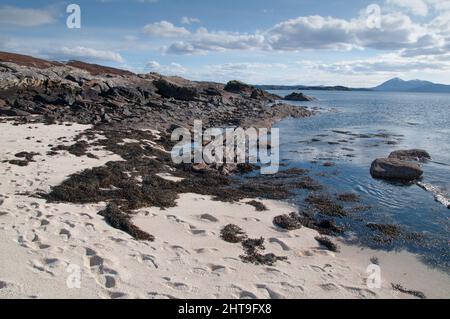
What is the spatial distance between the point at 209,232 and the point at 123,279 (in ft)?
11.3

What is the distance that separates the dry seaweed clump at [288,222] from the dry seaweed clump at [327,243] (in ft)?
2.77

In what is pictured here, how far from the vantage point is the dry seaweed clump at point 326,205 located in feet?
43.0

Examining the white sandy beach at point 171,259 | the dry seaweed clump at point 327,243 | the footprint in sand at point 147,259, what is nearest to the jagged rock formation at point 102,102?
the white sandy beach at point 171,259

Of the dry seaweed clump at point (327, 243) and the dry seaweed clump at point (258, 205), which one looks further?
the dry seaweed clump at point (258, 205)

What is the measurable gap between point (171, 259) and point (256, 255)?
211 cm

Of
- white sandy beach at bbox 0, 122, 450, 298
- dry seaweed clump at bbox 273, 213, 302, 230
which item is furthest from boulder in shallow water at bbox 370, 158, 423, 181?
white sandy beach at bbox 0, 122, 450, 298

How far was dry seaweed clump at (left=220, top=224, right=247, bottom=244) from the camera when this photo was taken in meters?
10.0

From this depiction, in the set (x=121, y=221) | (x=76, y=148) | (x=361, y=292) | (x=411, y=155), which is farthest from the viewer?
(x=411, y=155)

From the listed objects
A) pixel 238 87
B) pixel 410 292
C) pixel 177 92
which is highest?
pixel 238 87

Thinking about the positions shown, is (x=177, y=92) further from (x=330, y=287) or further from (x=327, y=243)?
(x=330, y=287)

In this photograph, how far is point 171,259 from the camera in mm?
8398

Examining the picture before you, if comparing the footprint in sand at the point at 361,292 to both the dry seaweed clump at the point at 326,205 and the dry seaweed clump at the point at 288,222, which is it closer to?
the dry seaweed clump at the point at 288,222

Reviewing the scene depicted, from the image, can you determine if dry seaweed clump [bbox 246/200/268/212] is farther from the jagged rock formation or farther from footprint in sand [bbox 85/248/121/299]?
the jagged rock formation

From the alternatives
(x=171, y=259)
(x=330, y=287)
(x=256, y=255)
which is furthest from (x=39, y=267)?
(x=330, y=287)
